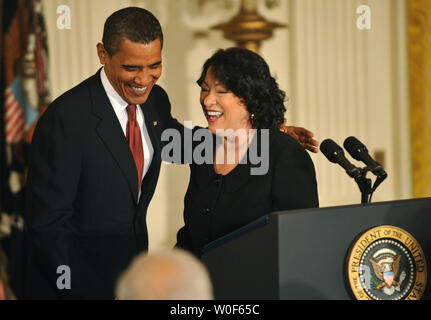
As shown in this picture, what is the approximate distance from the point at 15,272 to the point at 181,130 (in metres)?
1.61

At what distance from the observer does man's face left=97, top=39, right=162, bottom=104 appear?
2553 millimetres

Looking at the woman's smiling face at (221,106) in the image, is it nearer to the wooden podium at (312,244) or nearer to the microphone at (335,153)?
the microphone at (335,153)

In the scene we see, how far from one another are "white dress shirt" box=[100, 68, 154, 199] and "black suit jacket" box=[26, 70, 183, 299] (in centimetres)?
2

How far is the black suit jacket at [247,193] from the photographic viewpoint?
89.5 inches

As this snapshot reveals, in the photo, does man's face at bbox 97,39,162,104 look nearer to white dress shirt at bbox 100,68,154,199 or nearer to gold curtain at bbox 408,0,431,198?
white dress shirt at bbox 100,68,154,199

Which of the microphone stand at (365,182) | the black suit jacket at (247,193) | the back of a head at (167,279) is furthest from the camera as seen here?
the black suit jacket at (247,193)

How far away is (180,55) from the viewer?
4367 millimetres

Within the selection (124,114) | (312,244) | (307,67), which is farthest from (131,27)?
(307,67)

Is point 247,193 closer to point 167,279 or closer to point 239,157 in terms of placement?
point 239,157

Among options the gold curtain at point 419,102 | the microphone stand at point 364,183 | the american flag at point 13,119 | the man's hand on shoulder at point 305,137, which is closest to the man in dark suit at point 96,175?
the man's hand on shoulder at point 305,137

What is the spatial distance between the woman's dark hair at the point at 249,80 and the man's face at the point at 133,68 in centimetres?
24

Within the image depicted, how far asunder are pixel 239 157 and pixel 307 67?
7.23 ft

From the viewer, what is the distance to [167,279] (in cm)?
109
